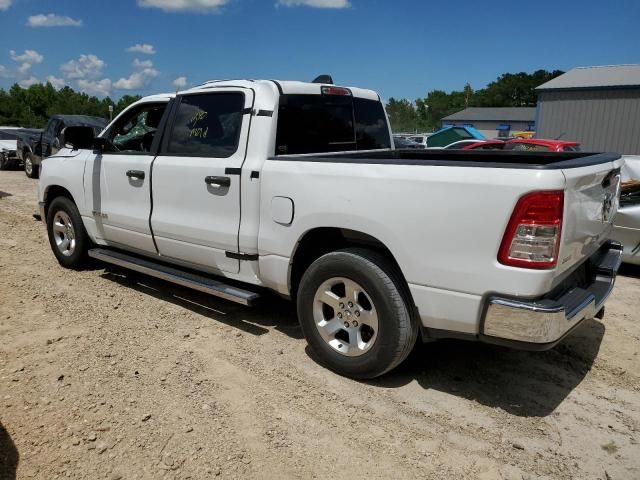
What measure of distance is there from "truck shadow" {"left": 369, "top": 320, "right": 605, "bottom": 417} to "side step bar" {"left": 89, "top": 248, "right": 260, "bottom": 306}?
1.22 metres

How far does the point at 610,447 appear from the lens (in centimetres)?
292

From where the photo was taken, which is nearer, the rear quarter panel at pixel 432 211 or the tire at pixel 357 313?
the rear quarter panel at pixel 432 211

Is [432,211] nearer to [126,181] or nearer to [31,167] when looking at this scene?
[126,181]

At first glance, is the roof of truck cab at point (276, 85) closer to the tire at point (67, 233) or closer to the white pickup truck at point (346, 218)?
the white pickup truck at point (346, 218)

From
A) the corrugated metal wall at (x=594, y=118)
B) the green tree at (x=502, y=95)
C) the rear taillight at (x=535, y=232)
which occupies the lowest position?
the rear taillight at (x=535, y=232)

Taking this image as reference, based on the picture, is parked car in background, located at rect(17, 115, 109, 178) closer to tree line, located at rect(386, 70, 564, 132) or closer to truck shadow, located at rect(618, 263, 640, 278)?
truck shadow, located at rect(618, 263, 640, 278)

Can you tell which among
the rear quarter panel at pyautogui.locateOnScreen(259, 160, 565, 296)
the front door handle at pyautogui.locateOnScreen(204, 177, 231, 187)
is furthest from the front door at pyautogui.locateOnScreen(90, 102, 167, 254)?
the rear quarter panel at pyautogui.locateOnScreen(259, 160, 565, 296)

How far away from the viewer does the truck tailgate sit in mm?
2793

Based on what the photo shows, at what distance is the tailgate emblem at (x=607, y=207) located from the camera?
3433 millimetres

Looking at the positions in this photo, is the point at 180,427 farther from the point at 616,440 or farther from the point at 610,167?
the point at 610,167

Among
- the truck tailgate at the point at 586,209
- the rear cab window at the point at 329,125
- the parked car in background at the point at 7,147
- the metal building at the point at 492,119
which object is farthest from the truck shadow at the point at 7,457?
the metal building at the point at 492,119

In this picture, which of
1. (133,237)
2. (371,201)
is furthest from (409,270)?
(133,237)

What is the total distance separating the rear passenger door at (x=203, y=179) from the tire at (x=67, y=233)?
4.86 ft

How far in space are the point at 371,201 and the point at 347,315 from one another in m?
0.82
